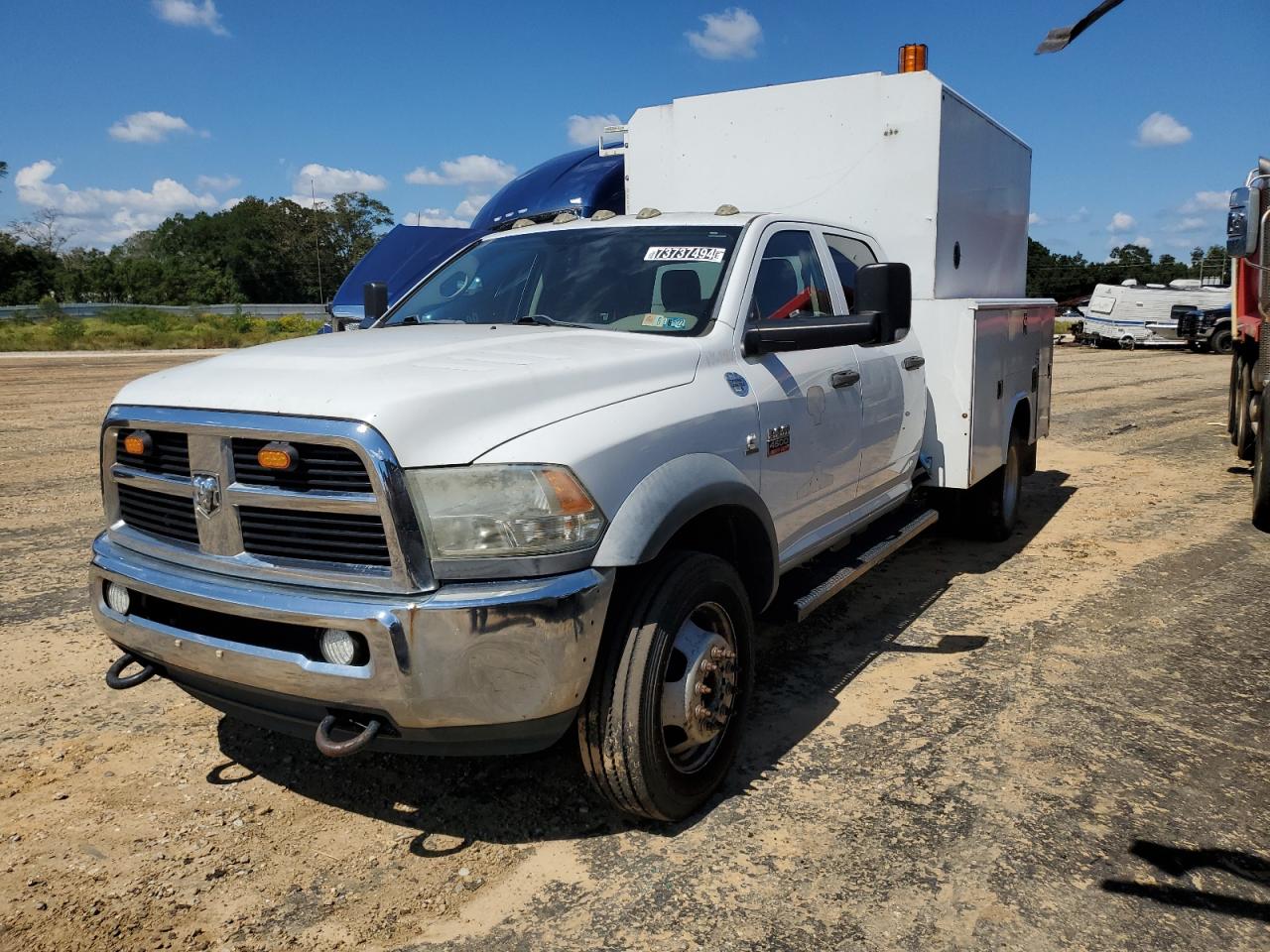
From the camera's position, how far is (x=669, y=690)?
3.06 metres

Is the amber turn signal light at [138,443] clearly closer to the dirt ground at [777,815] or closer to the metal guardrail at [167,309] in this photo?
the dirt ground at [777,815]

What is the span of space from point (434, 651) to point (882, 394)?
2.96 m

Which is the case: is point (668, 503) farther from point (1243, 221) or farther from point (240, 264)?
point (240, 264)

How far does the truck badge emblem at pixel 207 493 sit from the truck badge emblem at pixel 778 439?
1.88 m

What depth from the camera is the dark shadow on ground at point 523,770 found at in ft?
10.6

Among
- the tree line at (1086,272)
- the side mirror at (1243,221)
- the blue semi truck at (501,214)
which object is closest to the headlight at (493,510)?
the side mirror at (1243,221)

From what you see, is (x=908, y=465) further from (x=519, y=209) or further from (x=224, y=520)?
(x=519, y=209)

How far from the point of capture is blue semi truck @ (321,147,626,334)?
33.3 feet

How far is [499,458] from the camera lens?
2609 mm

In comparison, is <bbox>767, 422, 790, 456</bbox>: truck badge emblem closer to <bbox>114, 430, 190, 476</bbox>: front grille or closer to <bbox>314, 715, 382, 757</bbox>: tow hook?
<bbox>314, 715, 382, 757</bbox>: tow hook

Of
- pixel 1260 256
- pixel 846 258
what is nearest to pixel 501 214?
pixel 846 258

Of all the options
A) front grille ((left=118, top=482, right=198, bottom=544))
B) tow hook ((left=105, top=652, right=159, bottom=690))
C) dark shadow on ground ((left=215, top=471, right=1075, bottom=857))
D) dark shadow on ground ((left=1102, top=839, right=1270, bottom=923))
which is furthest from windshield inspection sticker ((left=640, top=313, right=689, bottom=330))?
dark shadow on ground ((left=1102, top=839, right=1270, bottom=923))

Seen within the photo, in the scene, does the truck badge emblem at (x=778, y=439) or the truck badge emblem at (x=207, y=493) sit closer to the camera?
the truck badge emblem at (x=207, y=493)

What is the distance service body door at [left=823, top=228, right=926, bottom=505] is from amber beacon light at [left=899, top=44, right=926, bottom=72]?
137cm
